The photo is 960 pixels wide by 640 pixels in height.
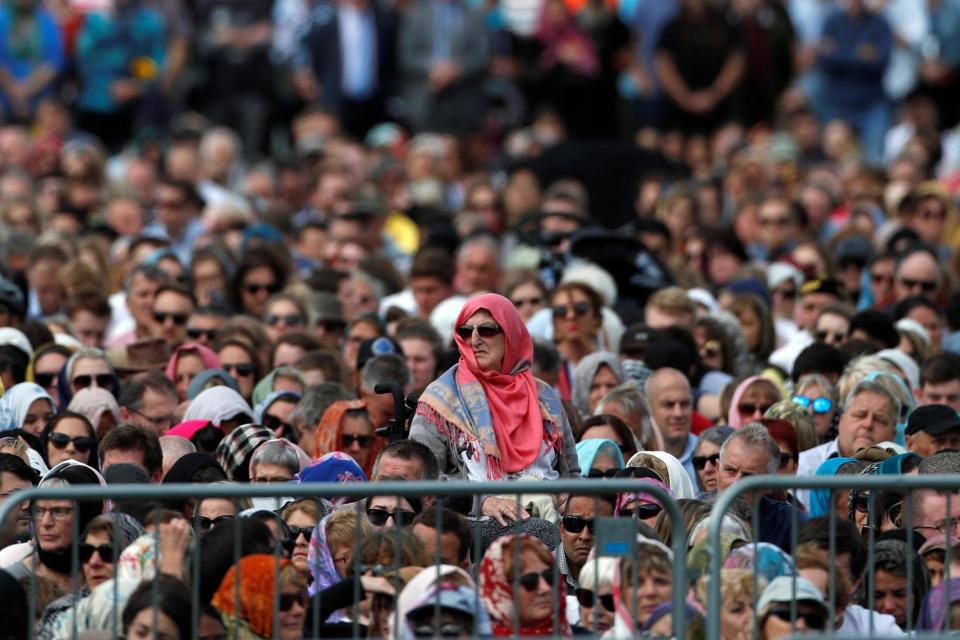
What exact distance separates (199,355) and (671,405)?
2.95 m

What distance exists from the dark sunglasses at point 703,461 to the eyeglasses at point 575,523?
198cm

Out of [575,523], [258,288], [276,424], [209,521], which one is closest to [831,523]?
[575,523]

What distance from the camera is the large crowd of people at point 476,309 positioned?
865 cm

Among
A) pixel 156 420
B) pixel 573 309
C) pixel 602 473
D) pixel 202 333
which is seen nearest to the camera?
pixel 602 473

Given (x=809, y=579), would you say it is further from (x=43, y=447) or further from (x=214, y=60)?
(x=214, y=60)

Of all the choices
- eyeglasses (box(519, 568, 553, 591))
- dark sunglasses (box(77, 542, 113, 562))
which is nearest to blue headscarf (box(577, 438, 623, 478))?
eyeglasses (box(519, 568, 553, 591))

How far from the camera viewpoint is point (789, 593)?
8438mm

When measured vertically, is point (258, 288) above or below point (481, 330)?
above

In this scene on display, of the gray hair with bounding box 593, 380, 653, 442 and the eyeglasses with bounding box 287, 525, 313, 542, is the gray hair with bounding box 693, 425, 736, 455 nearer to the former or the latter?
the gray hair with bounding box 593, 380, 653, 442

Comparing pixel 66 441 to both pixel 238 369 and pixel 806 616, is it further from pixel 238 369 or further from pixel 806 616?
pixel 806 616

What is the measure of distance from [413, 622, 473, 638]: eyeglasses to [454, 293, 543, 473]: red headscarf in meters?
2.03

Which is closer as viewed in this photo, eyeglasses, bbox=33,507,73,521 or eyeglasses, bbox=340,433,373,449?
eyeglasses, bbox=33,507,73,521

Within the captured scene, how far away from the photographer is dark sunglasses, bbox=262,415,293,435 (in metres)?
12.7

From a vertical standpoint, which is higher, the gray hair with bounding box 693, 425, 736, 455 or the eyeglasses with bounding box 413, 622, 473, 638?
the gray hair with bounding box 693, 425, 736, 455
